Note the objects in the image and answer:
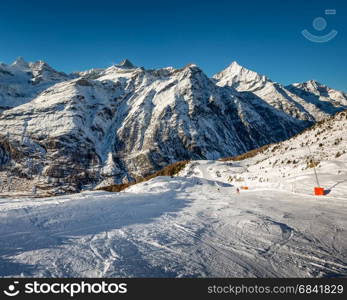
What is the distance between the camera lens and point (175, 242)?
15.8 feet

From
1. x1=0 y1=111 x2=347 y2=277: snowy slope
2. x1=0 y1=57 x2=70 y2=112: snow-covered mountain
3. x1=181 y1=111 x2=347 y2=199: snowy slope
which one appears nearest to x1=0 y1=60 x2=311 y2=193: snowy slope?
x1=0 y1=57 x2=70 y2=112: snow-covered mountain

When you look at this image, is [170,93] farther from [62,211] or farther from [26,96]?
[62,211]

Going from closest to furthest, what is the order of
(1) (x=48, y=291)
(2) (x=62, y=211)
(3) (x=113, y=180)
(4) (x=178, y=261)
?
(1) (x=48, y=291), (4) (x=178, y=261), (2) (x=62, y=211), (3) (x=113, y=180)

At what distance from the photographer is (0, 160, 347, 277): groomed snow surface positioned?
354 cm

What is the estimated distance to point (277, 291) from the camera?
3.21 meters

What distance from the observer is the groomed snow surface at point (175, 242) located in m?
3.54

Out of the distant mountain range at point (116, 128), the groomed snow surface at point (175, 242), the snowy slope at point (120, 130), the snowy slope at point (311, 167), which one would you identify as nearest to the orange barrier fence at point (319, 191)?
the snowy slope at point (311, 167)

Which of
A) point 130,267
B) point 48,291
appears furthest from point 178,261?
point 48,291

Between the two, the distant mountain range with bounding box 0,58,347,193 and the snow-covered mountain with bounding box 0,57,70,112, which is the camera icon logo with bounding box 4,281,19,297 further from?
the snow-covered mountain with bounding box 0,57,70,112

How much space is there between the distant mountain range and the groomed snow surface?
86479 mm

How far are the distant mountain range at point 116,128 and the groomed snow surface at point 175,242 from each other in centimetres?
8648

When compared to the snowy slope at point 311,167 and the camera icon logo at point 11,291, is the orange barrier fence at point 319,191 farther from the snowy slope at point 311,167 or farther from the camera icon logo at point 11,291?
the camera icon logo at point 11,291

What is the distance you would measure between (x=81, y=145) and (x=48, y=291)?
10941cm

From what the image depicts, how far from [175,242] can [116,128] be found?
123794 millimetres
